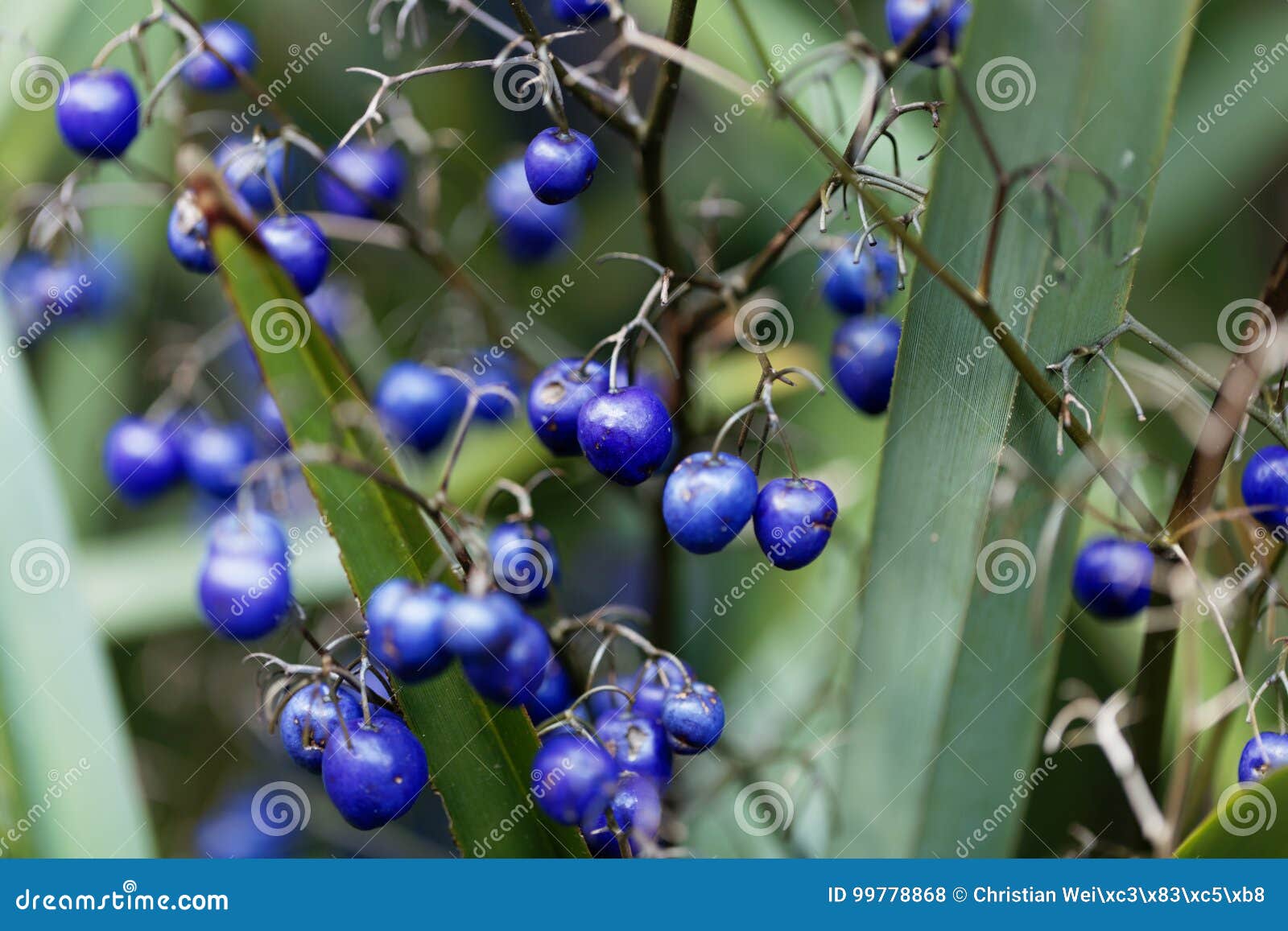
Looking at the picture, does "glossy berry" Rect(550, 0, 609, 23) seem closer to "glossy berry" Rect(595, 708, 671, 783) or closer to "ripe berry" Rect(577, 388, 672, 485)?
"ripe berry" Rect(577, 388, 672, 485)

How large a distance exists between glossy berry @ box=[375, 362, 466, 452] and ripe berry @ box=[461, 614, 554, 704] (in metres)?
0.62

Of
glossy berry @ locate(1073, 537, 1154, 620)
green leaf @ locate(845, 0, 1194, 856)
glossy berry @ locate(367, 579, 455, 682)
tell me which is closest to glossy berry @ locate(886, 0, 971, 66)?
green leaf @ locate(845, 0, 1194, 856)

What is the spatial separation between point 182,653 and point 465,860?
106 centimetres

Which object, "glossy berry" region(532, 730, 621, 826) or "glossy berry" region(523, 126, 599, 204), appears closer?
"glossy berry" region(532, 730, 621, 826)

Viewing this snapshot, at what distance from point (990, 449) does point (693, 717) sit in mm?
335

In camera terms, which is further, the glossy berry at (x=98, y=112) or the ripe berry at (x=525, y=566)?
the glossy berry at (x=98, y=112)

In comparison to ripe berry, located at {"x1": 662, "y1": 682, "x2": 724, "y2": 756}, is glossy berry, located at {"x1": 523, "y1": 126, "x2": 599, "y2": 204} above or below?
above

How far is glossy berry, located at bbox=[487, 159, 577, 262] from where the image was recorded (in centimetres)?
147

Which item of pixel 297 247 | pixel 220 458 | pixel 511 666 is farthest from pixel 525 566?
pixel 220 458

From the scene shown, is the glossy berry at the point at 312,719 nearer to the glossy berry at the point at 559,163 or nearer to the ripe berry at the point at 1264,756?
the glossy berry at the point at 559,163

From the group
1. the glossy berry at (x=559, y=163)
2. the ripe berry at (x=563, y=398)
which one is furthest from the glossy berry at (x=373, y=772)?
the glossy berry at (x=559, y=163)

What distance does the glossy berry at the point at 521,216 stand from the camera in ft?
4.83

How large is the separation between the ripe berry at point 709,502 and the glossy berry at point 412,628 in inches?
8.7

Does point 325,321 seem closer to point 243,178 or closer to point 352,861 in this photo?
point 243,178
